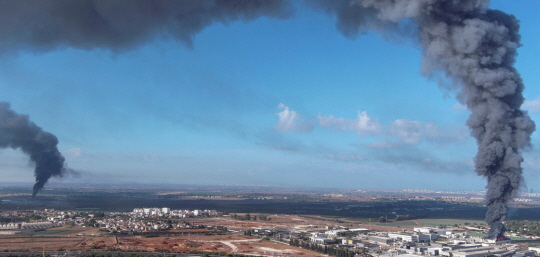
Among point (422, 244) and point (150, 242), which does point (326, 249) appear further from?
point (150, 242)

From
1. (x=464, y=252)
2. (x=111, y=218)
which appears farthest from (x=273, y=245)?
(x=111, y=218)

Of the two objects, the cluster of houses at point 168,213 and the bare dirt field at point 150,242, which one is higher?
the cluster of houses at point 168,213

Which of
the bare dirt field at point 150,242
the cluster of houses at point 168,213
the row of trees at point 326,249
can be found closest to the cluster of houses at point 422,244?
the row of trees at point 326,249

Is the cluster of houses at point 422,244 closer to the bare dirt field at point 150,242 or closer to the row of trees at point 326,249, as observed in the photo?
the row of trees at point 326,249

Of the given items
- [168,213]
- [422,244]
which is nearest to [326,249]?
[422,244]

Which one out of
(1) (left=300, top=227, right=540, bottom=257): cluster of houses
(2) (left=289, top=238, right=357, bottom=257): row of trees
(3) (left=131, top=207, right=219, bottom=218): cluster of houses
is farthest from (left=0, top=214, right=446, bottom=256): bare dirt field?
(3) (left=131, top=207, right=219, bottom=218): cluster of houses

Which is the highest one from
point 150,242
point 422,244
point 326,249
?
point 422,244

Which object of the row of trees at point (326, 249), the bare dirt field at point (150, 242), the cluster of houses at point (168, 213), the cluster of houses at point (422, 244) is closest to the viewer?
the cluster of houses at point (422, 244)

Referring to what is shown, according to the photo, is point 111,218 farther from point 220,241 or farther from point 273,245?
point 273,245

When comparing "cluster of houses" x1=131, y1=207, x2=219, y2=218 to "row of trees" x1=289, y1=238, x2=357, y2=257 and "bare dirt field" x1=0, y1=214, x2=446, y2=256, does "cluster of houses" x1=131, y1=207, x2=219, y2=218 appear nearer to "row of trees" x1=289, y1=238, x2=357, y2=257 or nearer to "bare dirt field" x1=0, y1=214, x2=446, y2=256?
"bare dirt field" x1=0, y1=214, x2=446, y2=256

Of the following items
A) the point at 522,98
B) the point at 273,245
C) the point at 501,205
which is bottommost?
the point at 273,245

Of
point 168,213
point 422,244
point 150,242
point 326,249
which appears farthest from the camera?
point 168,213
